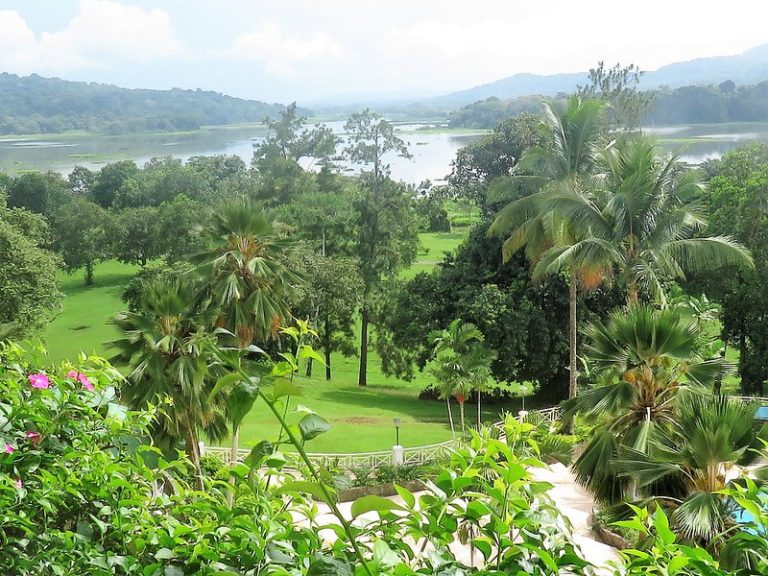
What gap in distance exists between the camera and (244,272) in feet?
42.5

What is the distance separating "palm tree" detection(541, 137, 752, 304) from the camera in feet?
45.1

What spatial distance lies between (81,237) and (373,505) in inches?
1453

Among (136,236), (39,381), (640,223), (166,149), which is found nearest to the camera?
(39,381)

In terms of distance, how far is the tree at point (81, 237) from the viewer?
35.6 m

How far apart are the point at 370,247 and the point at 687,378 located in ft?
65.8

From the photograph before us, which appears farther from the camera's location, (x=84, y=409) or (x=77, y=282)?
(x=77, y=282)

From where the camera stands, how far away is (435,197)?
40.8 metres

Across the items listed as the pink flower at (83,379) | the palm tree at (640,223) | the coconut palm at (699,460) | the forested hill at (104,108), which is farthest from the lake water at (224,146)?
the pink flower at (83,379)

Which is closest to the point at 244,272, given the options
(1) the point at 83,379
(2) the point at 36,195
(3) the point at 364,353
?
(1) the point at 83,379

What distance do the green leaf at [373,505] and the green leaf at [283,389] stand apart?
0.29 m

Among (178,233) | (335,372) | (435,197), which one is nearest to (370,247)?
(335,372)

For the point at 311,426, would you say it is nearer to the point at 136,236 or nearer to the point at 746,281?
the point at 746,281

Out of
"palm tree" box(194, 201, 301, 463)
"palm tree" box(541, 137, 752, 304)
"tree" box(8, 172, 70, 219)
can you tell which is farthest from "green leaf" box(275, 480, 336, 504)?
"tree" box(8, 172, 70, 219)

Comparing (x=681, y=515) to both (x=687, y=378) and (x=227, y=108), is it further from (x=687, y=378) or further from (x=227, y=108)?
(x=227, y=108)
